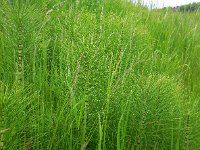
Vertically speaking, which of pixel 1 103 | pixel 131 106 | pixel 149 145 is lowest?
pixel 149 145

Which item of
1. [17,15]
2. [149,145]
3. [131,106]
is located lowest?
[149,145]

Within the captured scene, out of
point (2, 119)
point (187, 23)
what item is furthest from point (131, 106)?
point (187, 23)

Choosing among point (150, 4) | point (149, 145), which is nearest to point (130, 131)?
point (149, 145)

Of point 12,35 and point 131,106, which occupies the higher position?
point 12,35

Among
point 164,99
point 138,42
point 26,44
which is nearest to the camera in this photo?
point 164,99

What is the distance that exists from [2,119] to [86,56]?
51 centimetres

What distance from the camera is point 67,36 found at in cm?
188

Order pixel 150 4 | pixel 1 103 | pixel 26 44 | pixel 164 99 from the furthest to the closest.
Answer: pixel 150 4
pixel 26 44
pixel 164 99
pixel 1 103

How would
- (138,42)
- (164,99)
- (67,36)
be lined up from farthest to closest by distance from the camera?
1. (138,42)
2. (67,36)
3. (164,99)

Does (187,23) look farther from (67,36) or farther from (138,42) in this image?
(67,36)

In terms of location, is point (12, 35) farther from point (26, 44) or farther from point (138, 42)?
point (138, 42)

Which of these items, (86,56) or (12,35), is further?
(12,35)

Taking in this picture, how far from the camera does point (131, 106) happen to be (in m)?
1.45

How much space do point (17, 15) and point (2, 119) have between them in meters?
0.64
